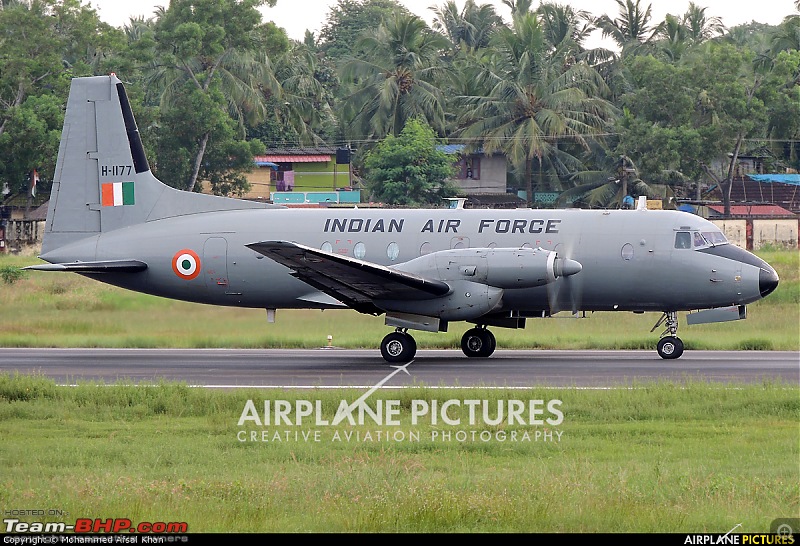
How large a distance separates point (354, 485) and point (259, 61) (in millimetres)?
58260

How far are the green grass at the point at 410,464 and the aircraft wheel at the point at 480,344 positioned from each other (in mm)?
7117

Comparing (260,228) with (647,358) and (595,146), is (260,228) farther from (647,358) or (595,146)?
(595,146)

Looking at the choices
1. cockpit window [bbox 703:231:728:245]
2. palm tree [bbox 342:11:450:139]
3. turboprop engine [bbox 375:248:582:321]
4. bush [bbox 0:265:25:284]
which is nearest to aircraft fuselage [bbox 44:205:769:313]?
cockpit window [bbox 703:231:728:245]

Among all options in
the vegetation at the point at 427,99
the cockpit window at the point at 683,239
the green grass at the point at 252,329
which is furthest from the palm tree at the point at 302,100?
the cockpit window at the point at 683,239

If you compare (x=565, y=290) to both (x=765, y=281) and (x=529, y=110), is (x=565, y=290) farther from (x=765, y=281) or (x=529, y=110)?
(x=529, y=110)

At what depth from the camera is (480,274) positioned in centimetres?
2281

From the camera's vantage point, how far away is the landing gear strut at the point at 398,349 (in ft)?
77.7

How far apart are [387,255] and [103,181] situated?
7426 millimetres

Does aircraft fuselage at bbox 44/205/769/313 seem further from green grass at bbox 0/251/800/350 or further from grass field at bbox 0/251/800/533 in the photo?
grass field at bbox 0/251/800/533

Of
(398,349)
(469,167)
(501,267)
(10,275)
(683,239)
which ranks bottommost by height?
(398,349)

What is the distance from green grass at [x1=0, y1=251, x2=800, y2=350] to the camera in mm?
27594

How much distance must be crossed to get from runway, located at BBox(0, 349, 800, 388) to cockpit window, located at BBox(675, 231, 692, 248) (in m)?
2.59

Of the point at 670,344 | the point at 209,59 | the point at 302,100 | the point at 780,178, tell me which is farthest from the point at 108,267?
the point at 302,100

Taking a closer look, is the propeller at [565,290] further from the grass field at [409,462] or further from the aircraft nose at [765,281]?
the grass field at [409,462]
